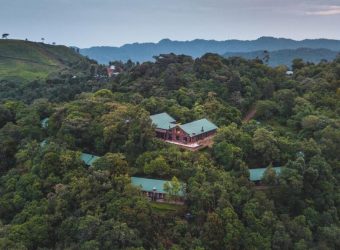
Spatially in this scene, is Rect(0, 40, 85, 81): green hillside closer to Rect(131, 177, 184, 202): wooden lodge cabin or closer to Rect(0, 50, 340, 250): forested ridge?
Rect(0, 50, 340, 250): forested ridge

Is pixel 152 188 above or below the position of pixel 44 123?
below

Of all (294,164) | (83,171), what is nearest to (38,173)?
(83,171)

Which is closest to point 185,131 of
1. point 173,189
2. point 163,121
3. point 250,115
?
point 163,121

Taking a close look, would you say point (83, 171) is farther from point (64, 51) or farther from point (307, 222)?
point (64, 51)

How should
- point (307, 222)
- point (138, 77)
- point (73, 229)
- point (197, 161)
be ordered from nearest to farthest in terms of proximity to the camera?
point (73, 229)
point (307, 222)
point (197, 161)
point (138, 77)

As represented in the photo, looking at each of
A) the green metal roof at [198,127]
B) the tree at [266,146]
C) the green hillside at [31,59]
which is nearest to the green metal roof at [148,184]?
the green metal roof at [198,127]

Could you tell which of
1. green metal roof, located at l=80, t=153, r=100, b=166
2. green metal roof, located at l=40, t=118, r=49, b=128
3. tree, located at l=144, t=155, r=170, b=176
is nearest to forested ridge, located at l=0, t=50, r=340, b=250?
tree, located at l=144, t=155, r=170, b=176

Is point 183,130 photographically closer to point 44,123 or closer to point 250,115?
point 44,123
